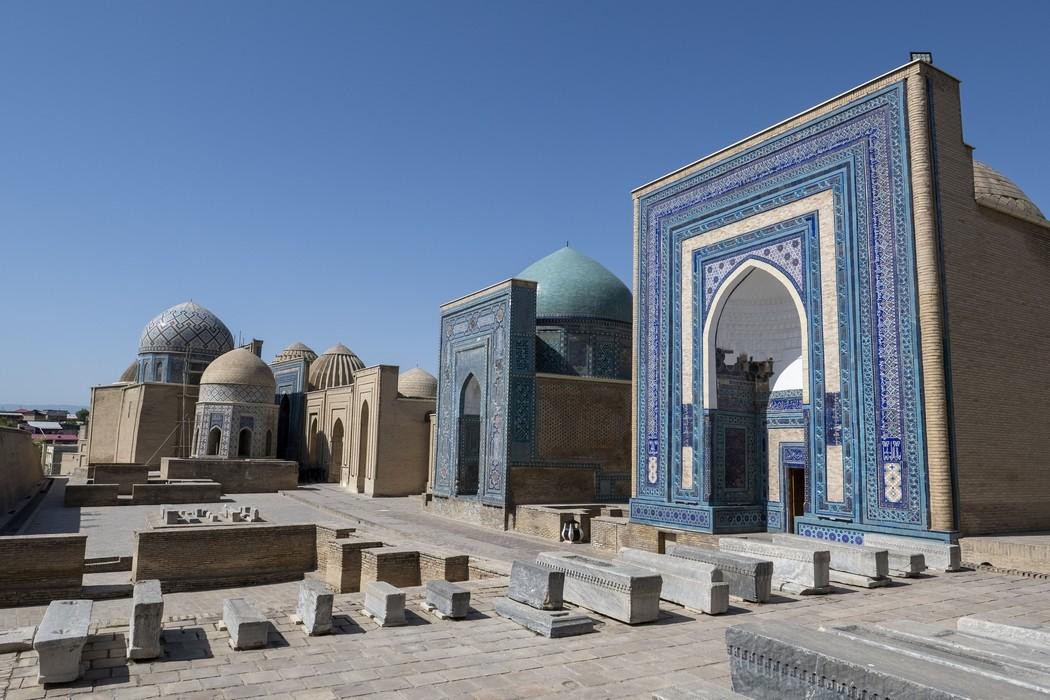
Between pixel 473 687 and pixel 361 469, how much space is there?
1971 centimetres

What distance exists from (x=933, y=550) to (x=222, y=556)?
856cm

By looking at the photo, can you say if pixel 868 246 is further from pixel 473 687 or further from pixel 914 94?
pixel 473 687

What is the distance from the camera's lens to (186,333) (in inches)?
1266

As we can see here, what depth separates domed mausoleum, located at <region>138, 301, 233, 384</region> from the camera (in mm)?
31719

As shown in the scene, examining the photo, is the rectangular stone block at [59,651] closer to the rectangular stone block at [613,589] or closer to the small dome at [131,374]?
the rectangular stone block at [613,589]

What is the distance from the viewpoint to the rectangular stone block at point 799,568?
21.2ft

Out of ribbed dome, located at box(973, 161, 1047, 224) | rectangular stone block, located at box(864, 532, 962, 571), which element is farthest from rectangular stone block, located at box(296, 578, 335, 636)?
ribbed dome, located at box(973, 161, 1047, 224)

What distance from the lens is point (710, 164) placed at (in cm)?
1177

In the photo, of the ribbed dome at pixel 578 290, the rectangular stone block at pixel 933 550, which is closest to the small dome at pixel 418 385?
the ribbed dome at pixel 578 290

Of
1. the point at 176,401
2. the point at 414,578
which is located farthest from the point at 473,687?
the point at 176,401

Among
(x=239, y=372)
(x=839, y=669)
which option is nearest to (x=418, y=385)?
(x=239, y=372)

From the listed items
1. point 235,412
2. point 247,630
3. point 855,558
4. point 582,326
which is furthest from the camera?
point 235,412

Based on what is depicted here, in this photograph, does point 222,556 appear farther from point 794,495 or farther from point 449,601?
point 794,495

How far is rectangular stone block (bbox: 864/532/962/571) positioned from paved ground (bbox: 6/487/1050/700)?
1.22 m
